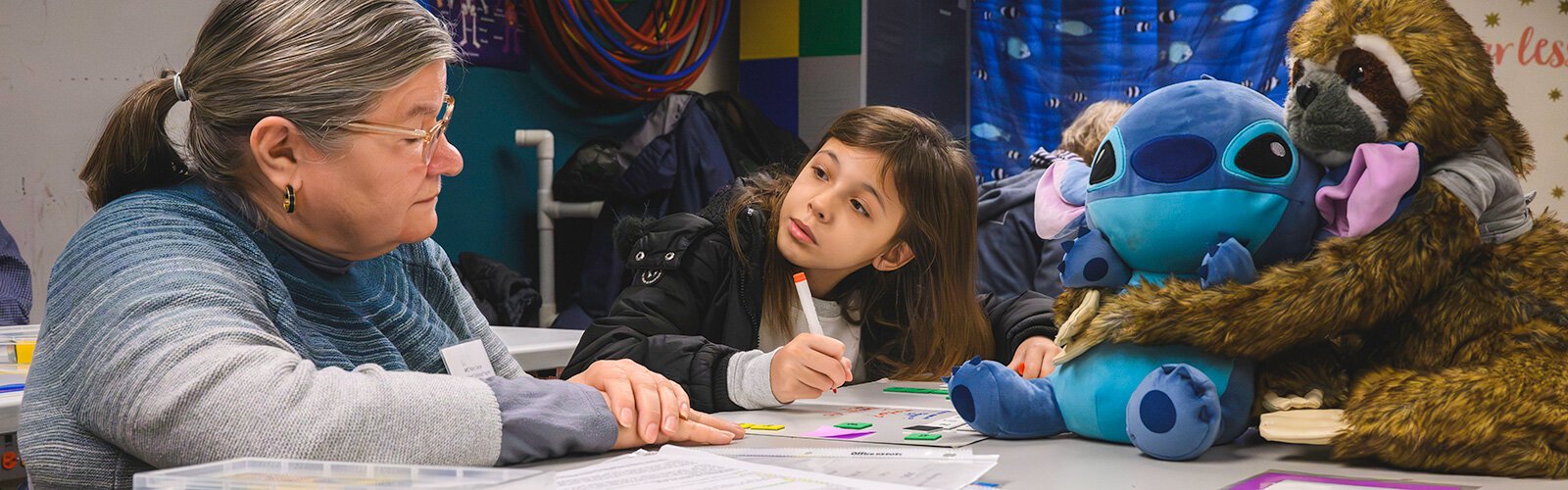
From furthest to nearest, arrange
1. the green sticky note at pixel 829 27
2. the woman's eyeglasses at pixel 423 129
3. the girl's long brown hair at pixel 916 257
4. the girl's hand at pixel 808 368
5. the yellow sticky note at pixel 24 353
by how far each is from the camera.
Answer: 1. the green sticky note at pixel 829 27
2. the girl's long brown hair at pixel 916 257
3. the yellow sticky note at pixel 24 353
4. the girl's hand at pixel 808 368
5. the woman's eyeglasses at pixel 423 129

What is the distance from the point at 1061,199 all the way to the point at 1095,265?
15cm

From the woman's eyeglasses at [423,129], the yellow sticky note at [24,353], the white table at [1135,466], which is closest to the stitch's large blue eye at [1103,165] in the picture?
the white table at [1135,466]

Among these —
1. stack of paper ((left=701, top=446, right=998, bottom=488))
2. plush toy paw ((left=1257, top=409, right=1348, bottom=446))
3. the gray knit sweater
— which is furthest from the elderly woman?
plush toy paw ((left=1257, top=409, right=1348, bottom=446))

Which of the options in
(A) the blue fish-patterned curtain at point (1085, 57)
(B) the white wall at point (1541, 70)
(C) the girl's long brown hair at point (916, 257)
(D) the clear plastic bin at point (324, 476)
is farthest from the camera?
(A) the blue fish-patterned curtain at point (1085, 57)

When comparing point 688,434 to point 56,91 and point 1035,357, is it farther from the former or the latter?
point 56,91

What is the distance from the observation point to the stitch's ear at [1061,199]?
117cm

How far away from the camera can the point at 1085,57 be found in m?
3.96

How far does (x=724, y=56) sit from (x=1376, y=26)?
→ 317 cm

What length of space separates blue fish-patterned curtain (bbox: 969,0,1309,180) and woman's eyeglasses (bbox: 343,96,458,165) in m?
2.88

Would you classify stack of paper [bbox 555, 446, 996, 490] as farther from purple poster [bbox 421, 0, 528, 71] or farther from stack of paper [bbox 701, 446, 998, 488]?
purple poster [bbox 421, 0, 528, 71]

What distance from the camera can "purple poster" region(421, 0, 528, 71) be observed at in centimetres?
300

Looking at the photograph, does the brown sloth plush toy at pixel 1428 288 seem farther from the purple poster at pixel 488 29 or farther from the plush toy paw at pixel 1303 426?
the purple poster at pixel 488 29

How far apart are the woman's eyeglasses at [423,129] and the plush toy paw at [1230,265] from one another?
66 cm

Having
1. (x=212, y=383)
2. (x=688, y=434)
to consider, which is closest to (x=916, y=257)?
(x=688, y=434)
